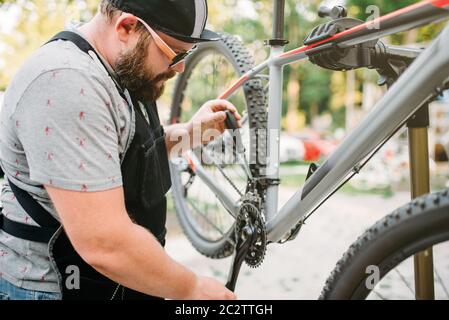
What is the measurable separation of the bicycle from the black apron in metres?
0.41

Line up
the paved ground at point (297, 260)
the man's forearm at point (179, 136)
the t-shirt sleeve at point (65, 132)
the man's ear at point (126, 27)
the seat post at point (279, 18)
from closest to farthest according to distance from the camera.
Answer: the t-shirt sleeve at point (65, 132) < the man's ear at point (126, 27) < the seat post at point (279, 18) < the man's forearm at point (179, 136) < the paved ground at point (297, 260)

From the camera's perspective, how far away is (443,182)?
6727 mm

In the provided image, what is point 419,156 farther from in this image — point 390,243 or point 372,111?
point 390,243

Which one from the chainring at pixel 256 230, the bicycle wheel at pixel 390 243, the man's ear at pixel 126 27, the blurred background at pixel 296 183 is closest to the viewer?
the bicycle wheel at pixel 390 243

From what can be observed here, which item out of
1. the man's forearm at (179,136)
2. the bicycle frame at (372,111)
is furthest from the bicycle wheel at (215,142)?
the man's forearm at (179,136)

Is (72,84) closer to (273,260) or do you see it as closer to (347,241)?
(273,260)

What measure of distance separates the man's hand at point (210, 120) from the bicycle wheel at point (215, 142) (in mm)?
101

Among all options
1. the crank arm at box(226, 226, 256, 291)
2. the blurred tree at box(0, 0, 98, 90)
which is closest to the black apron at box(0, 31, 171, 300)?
the crank arm at box(226, 226, 256, 291)

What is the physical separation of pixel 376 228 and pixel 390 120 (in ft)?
0.84

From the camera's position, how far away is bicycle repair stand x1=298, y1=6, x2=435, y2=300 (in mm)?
1169

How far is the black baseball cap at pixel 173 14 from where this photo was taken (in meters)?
1.14

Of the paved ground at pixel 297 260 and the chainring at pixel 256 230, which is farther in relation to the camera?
the paved ground at pixel 297 260

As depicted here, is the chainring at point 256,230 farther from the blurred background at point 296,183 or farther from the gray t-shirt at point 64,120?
the gray t-shirt at point 64,120

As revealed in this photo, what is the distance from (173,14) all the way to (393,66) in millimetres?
648
